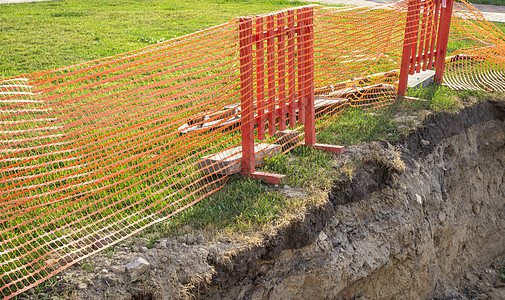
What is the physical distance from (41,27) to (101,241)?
8818mm

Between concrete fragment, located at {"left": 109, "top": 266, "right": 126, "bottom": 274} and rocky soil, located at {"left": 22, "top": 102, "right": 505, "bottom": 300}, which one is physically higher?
concrete fragment, located at {"left": 109, "top": 266, "right": 126, "bottom": 274}

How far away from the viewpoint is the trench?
4066mm

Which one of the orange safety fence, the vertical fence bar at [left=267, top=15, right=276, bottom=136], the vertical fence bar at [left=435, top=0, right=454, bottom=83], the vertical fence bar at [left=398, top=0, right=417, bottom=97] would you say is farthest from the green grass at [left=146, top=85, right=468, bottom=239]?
the vertical fence bar at [left=435, top=0, right=454, bottom=83]

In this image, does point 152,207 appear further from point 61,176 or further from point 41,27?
point 41,27

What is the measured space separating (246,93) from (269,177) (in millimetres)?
879

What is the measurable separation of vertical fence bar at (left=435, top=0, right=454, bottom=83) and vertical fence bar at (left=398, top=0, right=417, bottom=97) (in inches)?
37.3

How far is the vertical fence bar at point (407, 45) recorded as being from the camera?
22.0 ft

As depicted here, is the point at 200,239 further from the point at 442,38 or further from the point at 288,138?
the point at 442,38

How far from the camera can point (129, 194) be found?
4410mm

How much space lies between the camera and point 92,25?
11.3 metres

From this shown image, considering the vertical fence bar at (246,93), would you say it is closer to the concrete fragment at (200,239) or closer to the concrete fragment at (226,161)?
the concrete fragment at (226,161)

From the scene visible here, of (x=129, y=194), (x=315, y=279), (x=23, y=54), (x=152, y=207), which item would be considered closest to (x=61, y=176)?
(x=129, y=194)

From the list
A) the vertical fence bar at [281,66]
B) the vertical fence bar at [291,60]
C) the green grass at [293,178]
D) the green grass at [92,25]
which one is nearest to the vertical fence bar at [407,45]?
the green grass at [293,178]

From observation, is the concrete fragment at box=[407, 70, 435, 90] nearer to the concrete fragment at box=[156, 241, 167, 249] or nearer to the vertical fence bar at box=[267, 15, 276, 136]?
the vertical fence bar at box=[267, 15, 276, 136]
